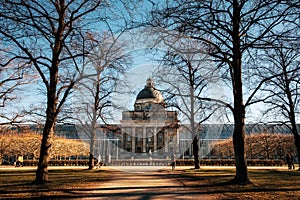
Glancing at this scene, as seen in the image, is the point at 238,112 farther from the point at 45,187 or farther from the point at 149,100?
the point at 149,100

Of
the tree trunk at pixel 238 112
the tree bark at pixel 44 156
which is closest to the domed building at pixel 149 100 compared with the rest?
the tree trunk at pixel 238 112

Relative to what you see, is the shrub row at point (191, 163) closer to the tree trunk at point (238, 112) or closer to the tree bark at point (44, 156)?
the tree trunk at point (238, 112)

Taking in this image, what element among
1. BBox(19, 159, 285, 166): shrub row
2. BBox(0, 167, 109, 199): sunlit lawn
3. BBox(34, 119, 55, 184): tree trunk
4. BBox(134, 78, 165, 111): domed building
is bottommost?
BBox(19, 159, 285, 166): shrub row

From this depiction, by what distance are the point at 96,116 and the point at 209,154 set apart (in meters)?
59.0

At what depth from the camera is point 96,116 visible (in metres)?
24.4

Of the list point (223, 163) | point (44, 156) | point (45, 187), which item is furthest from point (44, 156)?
point (223, 163)

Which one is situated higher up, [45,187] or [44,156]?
[44,156]

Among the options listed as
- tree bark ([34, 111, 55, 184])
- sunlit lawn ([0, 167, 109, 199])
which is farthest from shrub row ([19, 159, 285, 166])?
tree bark ([34, 111, 55, 184])

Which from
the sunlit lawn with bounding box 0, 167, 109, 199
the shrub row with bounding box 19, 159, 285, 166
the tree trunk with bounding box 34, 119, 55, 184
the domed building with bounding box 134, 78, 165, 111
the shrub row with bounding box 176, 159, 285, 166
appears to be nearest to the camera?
the sunlit lawn with bounding box 0, 167, 109, 199

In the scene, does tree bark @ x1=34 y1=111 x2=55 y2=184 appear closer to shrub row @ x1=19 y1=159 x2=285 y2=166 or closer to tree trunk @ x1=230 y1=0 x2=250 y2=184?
tree trunk @ x1=230 y1=0 x2=250 y2=184

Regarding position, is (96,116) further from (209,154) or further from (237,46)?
(209,154)

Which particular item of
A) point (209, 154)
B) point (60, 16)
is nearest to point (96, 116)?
point (60, 16)

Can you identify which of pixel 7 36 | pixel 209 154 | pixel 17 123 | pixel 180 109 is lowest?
pixel 209 154

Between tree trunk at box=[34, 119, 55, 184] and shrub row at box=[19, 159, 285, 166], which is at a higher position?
tree trunk at box=[34, 119, 55, 184]
